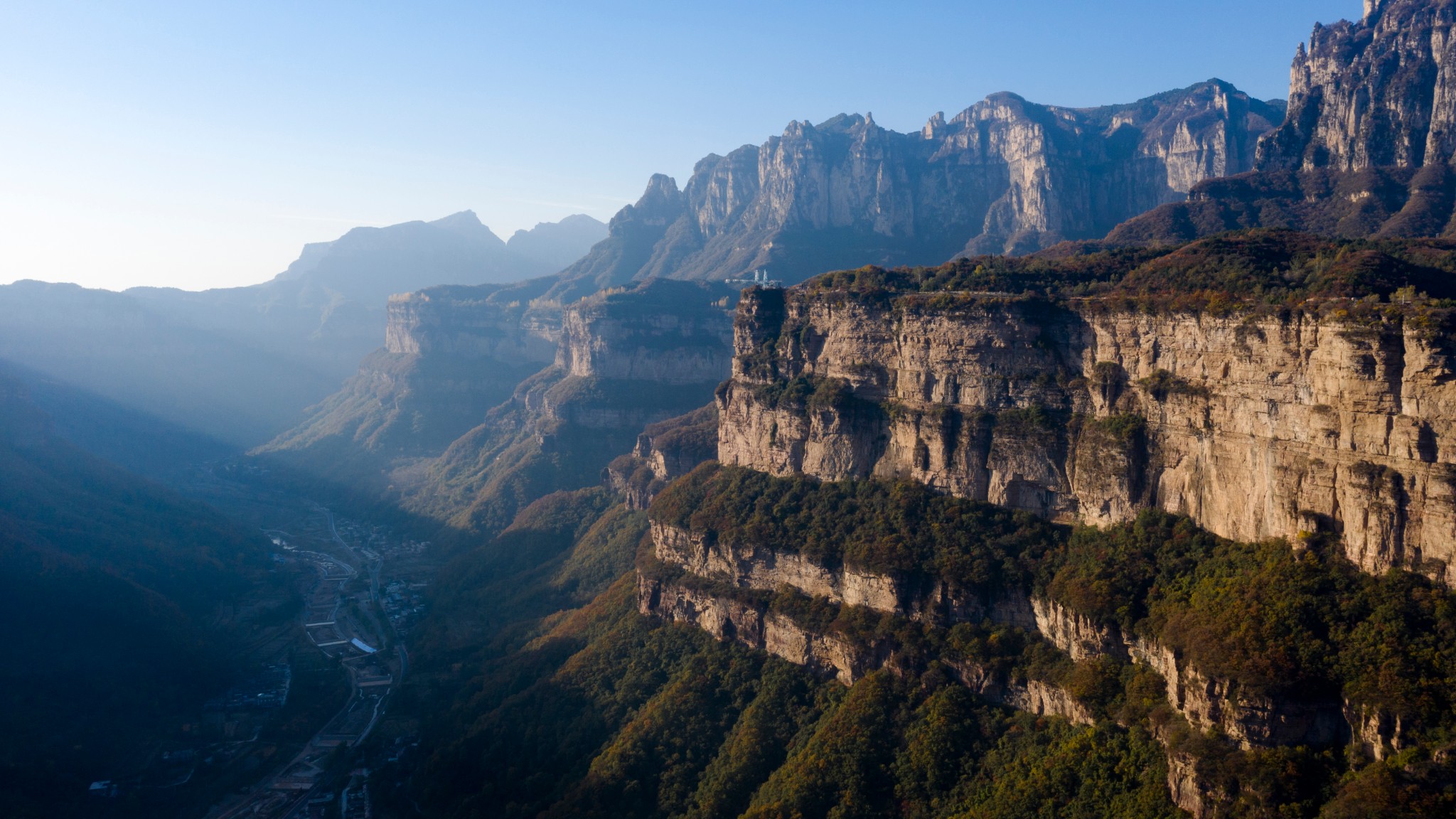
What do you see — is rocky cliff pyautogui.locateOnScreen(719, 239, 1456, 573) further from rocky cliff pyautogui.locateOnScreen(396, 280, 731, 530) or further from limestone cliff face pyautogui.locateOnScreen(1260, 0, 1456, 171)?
limestone cliff face pyautogui.locateOnScreen(1260, 0, 1456, 171)

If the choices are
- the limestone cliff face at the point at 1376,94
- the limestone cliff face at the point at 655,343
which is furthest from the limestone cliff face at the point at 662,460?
the limestone cliff face at the point at 1376,94

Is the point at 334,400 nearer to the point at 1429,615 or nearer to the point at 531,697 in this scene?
the point at 531,697

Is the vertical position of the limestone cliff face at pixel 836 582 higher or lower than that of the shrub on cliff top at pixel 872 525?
lower

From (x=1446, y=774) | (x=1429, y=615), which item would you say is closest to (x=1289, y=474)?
(x=1429, y=615)

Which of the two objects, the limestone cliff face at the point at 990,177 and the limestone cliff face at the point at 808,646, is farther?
the limestone cliff face at the point at 990,177

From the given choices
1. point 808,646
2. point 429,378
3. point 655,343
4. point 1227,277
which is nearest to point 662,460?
point 808,646

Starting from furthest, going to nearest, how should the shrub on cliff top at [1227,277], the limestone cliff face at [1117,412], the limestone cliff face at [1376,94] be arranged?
1. the limestone cliff face at [1376,94]
2. the shrub on cliff top at [1227,277]
3. the limestone cliff face at [1117,412]

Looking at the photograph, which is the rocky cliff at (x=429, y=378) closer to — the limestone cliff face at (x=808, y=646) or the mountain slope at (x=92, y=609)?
the mountain slope at (x=92, y=609)
